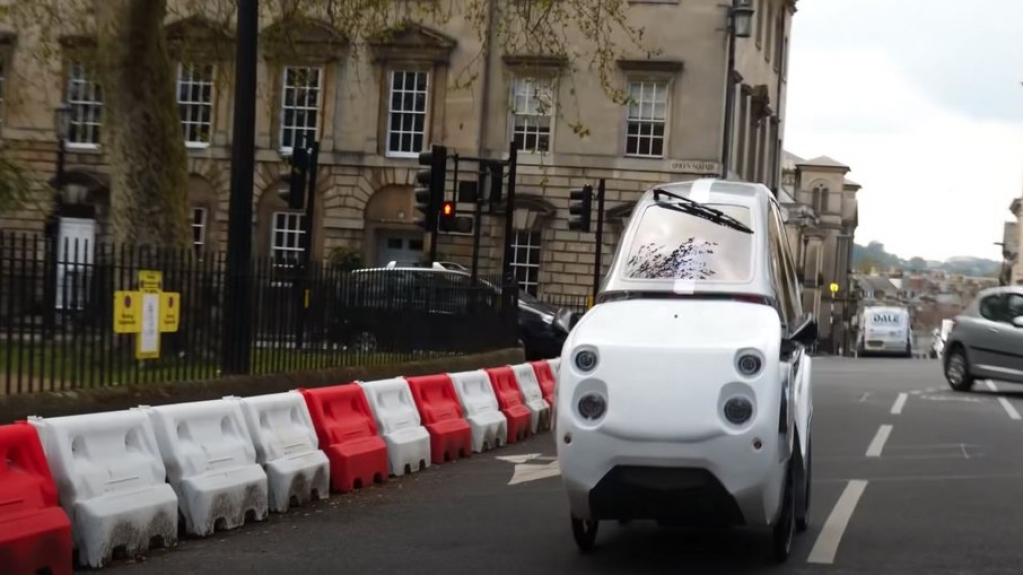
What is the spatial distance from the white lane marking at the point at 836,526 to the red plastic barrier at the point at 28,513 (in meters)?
4.10

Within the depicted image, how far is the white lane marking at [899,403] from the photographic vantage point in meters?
21.2

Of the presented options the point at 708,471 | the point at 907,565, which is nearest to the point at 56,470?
the point at 708,471

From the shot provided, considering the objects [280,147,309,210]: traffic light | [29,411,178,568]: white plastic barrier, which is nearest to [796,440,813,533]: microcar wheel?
[29,411,178,568]: white plastic barrier

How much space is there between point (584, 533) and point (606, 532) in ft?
2.81

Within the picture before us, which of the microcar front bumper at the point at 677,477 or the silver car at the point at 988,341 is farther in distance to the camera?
the silver car at the point at 988,341

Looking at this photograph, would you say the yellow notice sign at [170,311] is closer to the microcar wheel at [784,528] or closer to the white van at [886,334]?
the microcar wheel at [784,528]

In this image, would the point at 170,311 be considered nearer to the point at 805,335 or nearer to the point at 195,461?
the point at 195,461

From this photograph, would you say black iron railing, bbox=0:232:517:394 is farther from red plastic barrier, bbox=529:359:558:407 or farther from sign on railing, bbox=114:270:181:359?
red plastic barrier, bbox=529:359:558:407

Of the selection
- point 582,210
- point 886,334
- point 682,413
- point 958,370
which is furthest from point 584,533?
point 886,334

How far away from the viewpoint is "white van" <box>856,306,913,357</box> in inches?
2896

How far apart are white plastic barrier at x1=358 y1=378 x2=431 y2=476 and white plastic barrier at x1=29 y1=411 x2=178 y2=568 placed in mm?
3512

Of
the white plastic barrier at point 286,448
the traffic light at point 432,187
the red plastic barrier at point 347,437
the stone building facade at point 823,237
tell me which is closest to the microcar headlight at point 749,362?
the white plastic barrier at point 286,448

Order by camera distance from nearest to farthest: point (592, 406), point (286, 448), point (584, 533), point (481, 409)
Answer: point (592, 406) < point (584, 533) < point (286, 448) < point (481, 409)

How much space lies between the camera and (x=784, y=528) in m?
8.68
